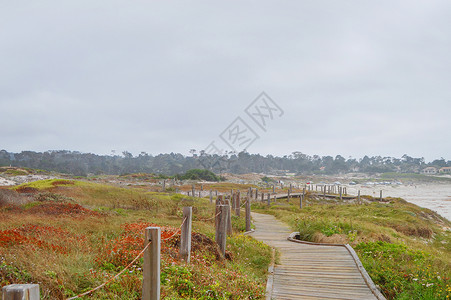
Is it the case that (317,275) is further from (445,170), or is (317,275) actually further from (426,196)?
(445,170)

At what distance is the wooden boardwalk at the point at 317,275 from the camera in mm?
7051

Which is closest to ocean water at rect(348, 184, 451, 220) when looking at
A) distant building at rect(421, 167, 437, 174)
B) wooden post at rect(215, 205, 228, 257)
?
wooden post at rect(215, 205, 228, 257)

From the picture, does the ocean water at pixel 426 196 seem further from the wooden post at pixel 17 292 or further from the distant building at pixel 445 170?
the distant building at pixel 445 170

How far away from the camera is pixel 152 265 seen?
175 inches

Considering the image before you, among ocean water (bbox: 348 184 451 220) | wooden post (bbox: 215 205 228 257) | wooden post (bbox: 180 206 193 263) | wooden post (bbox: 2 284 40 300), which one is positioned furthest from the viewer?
ocean water (bbox: 348 184 451 220)

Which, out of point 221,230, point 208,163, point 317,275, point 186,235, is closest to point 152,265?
point 186,235

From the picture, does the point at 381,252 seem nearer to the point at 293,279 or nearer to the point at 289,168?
the point at 293,279

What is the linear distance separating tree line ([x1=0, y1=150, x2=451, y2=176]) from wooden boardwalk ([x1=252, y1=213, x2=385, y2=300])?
95294 mm

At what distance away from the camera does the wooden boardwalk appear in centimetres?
705

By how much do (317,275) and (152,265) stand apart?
523 cm

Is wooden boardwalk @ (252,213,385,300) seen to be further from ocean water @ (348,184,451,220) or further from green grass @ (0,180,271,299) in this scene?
ocean water @ (348,184,451,220)

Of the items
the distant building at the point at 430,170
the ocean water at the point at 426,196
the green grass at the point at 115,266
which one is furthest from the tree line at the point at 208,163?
the green grass at the point at 115,266

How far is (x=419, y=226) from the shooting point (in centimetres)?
2128

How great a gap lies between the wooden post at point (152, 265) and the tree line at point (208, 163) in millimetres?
99113
